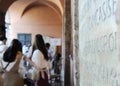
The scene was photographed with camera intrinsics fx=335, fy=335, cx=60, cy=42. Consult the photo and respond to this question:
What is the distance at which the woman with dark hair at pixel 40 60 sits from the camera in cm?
531

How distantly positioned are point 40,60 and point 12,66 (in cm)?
52

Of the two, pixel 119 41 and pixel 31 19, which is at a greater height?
pixel 31 19

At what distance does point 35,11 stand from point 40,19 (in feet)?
1.92

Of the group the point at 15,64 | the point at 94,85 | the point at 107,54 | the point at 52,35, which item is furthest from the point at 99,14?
the point at 52,35

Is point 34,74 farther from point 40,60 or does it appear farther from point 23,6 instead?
point 23,6

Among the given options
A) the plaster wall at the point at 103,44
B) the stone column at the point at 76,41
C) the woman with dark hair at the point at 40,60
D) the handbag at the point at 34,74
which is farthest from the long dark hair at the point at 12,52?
the plaster wall at the point at 103,44

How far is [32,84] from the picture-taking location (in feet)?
18.5

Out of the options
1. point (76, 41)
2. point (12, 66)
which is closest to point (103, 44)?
point (76, 41)

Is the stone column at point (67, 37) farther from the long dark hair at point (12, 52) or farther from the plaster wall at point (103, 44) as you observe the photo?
the plaster wall at point (103, 44)

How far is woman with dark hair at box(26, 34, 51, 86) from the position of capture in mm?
5312

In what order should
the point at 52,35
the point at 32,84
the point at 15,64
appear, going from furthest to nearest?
the point at 52,35 → the point at 32,84 → the point at 15,64

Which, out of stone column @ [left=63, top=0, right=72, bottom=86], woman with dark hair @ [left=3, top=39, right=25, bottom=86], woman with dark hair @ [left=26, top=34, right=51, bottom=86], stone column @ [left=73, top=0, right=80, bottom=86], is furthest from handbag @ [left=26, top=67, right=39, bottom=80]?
stone column @ [left=73, top=0, right=80, bottom=86]

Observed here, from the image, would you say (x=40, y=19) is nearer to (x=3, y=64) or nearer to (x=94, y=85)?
(x=3, y=64)

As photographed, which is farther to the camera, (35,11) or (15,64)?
(35,11)
